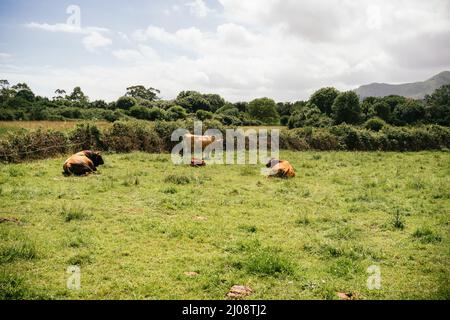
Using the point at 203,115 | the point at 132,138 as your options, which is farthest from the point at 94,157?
the point at 203,115

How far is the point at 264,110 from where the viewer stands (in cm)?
7044

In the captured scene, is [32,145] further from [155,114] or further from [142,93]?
[142,93]

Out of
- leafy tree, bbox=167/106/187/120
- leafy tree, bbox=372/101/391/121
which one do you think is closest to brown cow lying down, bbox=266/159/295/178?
leafy tree, bbox=167/106/187/120

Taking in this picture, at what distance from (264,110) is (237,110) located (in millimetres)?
5292

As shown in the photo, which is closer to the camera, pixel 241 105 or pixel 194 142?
pixel 194 142

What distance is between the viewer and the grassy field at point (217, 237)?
6105mm

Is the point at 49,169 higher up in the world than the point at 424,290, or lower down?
higher up

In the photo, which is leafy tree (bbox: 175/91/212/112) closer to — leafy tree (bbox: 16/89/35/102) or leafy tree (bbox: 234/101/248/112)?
leafy tree (bbox: 234/101/248/112)

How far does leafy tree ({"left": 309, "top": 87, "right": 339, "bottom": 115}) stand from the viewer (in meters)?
63.8

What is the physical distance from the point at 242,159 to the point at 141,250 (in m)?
15.5

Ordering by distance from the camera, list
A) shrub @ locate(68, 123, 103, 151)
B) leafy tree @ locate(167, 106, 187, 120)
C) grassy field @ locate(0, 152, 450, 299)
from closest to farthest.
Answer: grassy field @ locate(0, 152, 450, 299), shrub @ locate(68, 123, 103, 151), leafy tree @ locate(167, 106, 187, 120)
